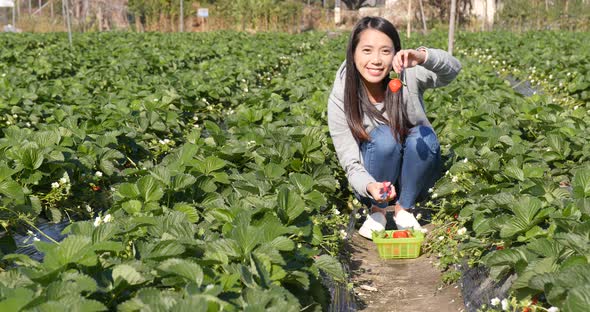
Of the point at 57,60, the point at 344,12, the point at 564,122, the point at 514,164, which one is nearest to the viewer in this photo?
the point at 514,164

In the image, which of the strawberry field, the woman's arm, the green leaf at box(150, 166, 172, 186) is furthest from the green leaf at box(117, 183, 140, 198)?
the woman's arm

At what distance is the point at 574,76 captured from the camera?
352 inches

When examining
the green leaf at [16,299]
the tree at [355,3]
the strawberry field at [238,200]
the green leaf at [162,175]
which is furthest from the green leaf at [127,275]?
the tree at [355,3]

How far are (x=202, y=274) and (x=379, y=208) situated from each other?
7.59 ft

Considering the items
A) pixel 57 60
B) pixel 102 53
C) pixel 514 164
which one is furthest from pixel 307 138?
pixel 102 53

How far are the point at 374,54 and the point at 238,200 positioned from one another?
126 cm

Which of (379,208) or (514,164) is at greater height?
(514,164)

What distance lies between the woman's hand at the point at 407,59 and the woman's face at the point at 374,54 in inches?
7.9

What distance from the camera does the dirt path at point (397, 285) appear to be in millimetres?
3357

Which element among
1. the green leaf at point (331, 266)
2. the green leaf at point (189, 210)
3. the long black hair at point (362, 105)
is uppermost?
the long black hair at point (362, 105)

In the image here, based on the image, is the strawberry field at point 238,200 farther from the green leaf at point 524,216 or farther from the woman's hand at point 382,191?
the woman's hand at point 382,191

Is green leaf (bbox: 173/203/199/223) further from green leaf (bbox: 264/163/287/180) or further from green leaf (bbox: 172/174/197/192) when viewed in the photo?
green leaf (bbox: 264/163/287/180)

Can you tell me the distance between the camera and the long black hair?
4.02 m

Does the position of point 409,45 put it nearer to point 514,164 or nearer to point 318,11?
point 514,164
